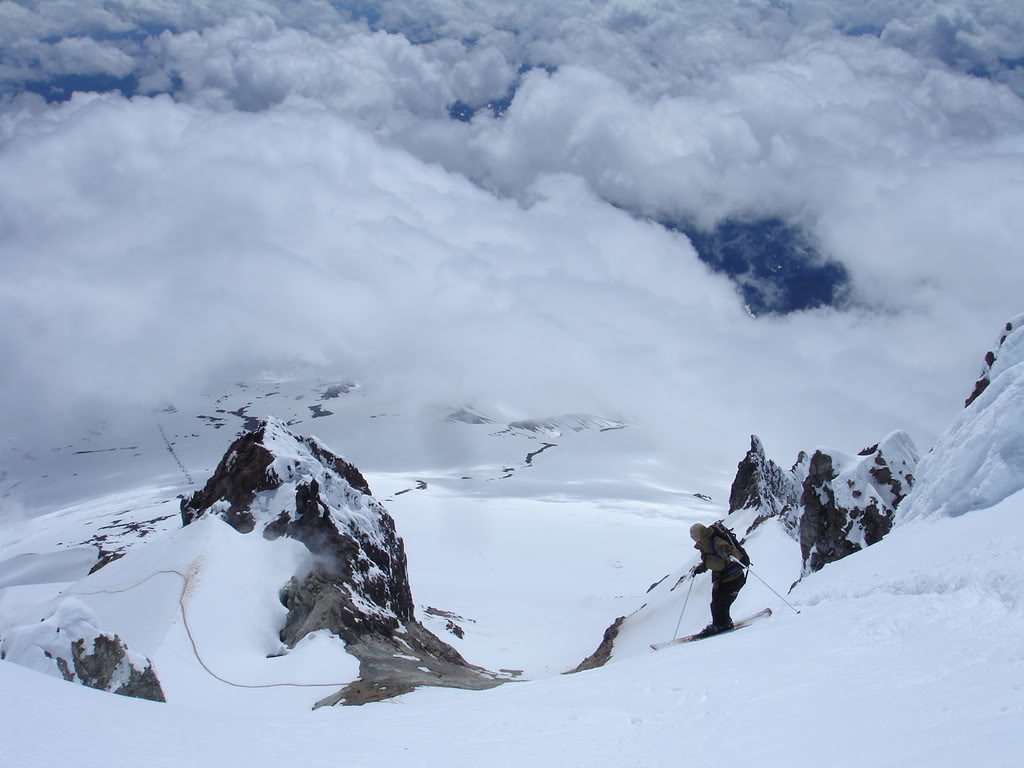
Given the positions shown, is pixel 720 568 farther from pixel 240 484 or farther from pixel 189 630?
pixel 240 484

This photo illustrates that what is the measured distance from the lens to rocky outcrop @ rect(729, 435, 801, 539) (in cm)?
4444

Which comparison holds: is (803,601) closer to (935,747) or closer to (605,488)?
(935,747)

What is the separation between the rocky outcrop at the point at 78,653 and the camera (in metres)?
13.4

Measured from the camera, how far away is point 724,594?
1452 cm

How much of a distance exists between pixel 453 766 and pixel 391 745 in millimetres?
1481

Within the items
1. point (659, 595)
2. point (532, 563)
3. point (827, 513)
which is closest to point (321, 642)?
point (827, 513)

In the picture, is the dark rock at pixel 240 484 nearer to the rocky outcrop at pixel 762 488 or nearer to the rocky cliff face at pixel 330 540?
the rocky cliff face at pixel 330 540

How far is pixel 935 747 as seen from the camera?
5.11 m

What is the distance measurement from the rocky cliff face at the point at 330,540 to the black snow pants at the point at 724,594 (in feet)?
31.8

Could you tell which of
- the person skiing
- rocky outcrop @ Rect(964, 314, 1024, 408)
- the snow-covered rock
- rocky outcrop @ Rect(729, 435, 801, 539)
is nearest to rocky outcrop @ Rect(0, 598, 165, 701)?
the person skiing

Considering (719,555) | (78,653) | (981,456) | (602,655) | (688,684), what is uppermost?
(981,456)

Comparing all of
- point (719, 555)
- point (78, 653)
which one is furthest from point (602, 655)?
point (78, 653)

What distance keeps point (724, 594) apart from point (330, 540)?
1860 centimetres

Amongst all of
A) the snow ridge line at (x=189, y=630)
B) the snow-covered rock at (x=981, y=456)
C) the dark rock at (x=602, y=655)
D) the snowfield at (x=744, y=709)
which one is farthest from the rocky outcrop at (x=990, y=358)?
the snow ridge line at (x=189, y=630)
